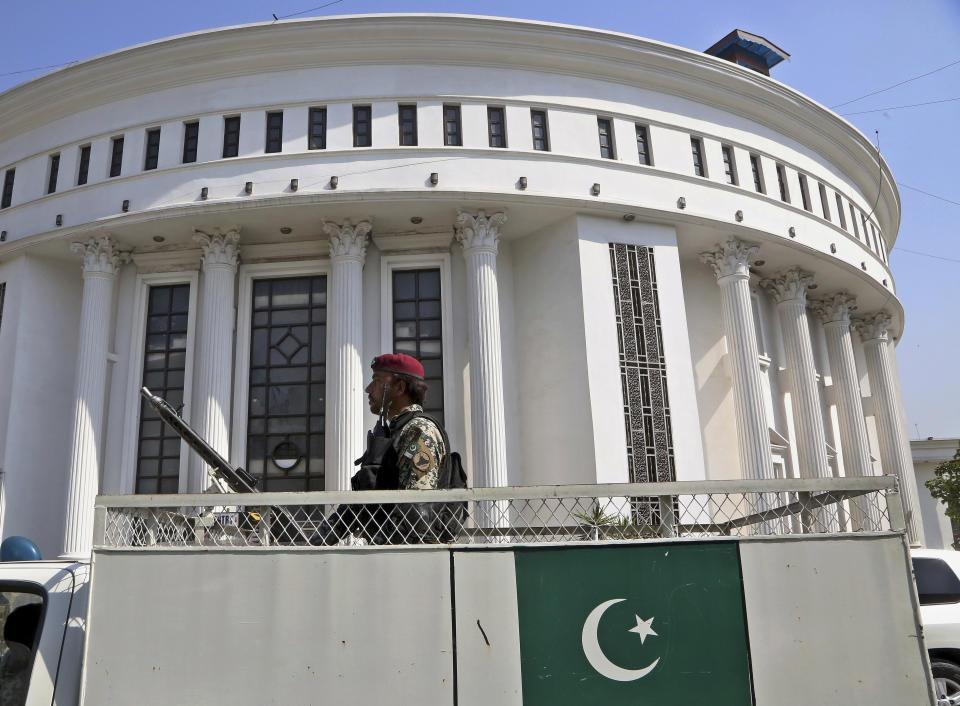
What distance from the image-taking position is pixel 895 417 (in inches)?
1054

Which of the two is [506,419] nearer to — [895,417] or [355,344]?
[355,344]

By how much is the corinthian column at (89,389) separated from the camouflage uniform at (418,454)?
641 inches

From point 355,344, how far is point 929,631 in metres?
13.7

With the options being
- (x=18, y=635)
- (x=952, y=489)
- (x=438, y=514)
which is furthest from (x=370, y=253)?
(x=952, y=489)

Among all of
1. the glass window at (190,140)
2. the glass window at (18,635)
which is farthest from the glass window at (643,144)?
the glass window at (18,635)

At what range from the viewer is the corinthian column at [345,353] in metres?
18.0

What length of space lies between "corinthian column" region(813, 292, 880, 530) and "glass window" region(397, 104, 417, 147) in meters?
15.0

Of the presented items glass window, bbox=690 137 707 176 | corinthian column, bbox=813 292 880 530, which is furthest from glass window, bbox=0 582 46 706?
corinthian column, bbox=813 292 880 530

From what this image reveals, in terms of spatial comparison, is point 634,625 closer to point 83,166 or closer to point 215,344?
point 215,344

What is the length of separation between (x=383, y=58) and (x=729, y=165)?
33.2ft

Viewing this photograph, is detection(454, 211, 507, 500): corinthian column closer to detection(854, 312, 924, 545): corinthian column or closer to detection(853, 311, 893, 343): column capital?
detection(854, 312, 924, 545): corinthian column

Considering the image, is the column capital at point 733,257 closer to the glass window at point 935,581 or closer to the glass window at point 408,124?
the glass window at point 408,124

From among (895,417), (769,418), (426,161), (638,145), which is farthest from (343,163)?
(895,417)

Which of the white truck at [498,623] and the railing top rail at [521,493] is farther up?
the railing top rail at [521,493]
